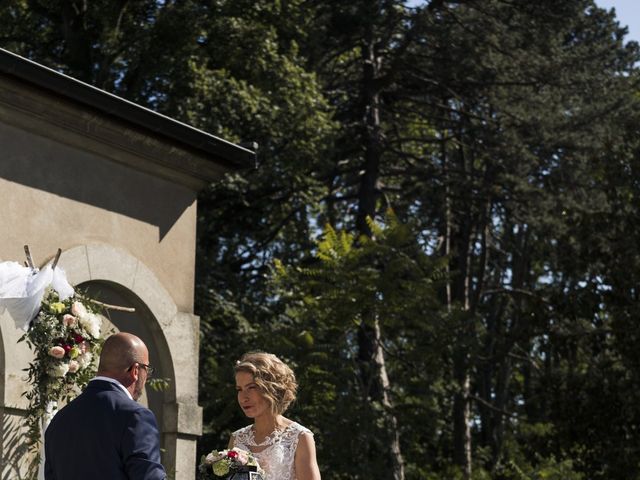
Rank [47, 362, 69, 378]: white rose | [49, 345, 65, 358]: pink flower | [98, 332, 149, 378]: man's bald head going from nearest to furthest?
[98, 332, 149, 378]: man's bald head → [49, 345, 65, 358]: pink flower → [47, 362, 69, 378]: white rose

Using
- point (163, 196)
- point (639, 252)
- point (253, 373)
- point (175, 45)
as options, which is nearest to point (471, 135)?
point (639, 252)

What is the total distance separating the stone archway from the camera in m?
11.2

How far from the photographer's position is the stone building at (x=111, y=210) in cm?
1031

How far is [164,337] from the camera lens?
1160cm

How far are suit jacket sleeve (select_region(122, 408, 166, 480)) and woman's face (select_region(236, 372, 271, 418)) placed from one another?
1203mm

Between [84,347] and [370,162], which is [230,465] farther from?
[370,162]

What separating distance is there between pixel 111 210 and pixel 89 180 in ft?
1.17

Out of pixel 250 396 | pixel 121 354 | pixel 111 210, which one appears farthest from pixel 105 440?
pixel 111 210

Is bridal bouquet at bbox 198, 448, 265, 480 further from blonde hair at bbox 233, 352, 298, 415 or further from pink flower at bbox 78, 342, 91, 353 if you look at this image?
pink flower at bbox 78, 342, 91, 353

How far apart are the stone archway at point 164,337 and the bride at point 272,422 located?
4033mm

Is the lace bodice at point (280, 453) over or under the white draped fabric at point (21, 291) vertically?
under

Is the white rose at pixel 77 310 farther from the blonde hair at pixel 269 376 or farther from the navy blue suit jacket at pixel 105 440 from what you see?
the navy blue suit jacket at pixel 105 440

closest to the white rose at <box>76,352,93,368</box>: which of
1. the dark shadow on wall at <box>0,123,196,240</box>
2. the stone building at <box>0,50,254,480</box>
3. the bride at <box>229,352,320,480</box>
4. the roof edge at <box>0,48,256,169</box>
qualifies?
the stone building at <box>0,50,254,480</box>

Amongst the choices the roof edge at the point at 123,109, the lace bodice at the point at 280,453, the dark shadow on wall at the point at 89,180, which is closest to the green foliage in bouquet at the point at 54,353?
the dark shadow on wall at the point at 89,180
